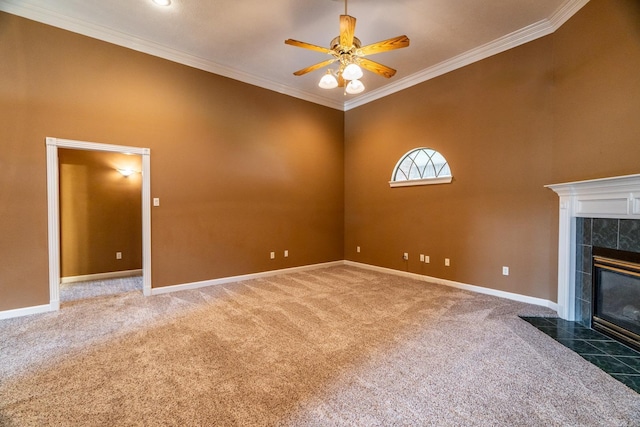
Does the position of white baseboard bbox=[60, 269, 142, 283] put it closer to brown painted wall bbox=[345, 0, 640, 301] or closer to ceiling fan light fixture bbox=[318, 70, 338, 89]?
brown painted wall bbox=[345, 0, 640, 301]

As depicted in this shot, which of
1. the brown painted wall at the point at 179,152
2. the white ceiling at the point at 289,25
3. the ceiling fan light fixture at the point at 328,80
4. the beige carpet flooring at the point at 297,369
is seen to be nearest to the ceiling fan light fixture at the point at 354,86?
the ceiling fan light fixture at the point at 328,80

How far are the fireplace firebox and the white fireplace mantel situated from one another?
0.23 metres

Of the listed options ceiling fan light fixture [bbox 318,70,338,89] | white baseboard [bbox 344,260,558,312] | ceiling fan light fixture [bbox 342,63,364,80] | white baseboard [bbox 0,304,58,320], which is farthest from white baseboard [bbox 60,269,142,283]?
ceiling fan light fixture [bbox 342,63,364,80]

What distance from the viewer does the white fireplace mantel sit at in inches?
97.1

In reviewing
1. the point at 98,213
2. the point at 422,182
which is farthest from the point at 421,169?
the point at 98,213

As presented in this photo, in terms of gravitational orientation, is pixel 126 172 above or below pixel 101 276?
above

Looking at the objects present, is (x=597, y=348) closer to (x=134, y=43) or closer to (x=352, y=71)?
(x=352, y=71)

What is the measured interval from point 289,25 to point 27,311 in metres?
4.66

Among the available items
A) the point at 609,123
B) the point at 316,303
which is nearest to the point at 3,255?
the point at 316,303

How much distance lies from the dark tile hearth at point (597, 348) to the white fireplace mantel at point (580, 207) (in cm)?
27

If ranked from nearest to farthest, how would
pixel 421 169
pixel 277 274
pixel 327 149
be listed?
pixel 421 169 < pixel 277 274 < pixel 327 149

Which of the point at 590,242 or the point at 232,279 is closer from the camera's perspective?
the point at 590,242

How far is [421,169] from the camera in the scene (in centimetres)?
504

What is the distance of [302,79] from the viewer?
504 cm
